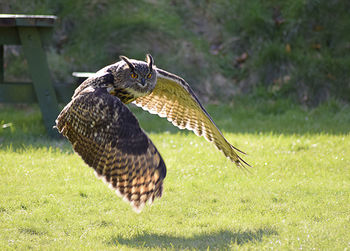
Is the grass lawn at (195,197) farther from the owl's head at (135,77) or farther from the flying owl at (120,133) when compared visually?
the owl's head at (135,77)

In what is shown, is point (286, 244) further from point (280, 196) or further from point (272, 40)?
point (272, 40)

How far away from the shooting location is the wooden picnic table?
8.16m

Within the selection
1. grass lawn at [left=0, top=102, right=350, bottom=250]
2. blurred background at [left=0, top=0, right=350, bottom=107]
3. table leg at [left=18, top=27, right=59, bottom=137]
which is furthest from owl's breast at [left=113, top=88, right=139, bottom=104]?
blurred background at [left=0, top=0, right=350, bottom=107]

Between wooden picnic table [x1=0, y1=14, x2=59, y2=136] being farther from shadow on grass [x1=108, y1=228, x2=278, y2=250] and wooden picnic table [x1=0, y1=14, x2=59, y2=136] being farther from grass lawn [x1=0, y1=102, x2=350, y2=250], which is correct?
shadow on grass [x1=108, y1=228, x2=278, y2=250]

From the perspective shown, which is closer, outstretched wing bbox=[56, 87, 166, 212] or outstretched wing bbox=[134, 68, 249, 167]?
outstretched wing bbox=[56, 87, 166, 212]

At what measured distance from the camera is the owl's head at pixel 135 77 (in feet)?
16.7

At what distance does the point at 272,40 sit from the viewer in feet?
37.7

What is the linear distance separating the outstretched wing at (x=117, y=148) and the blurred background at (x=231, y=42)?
19.7 ft

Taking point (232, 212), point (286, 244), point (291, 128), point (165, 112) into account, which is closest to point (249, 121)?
point (291, 128)

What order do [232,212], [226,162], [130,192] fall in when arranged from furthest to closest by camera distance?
1. [226,162]
2. [232,212]
3. [130,192]

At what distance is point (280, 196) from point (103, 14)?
6.95 m

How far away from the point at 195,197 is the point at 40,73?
3.76 meters

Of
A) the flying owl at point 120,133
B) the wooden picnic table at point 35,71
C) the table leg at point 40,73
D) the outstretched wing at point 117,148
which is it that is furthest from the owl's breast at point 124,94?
the table leg at point 40,73

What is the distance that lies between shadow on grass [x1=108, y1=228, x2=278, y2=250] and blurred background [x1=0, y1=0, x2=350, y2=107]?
6.24 metres
